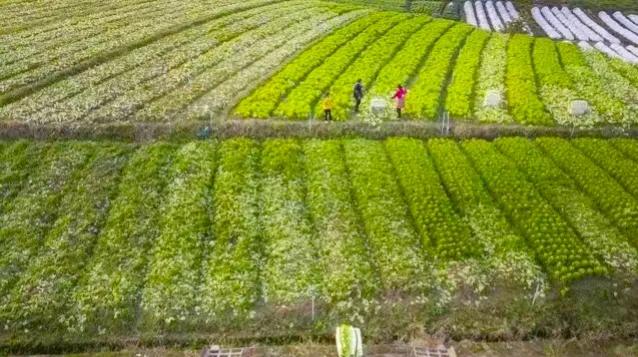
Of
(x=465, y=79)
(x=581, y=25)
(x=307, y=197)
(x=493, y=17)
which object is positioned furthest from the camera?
(x=493, y=17)

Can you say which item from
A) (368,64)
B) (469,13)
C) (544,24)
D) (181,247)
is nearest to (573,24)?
(544,24)

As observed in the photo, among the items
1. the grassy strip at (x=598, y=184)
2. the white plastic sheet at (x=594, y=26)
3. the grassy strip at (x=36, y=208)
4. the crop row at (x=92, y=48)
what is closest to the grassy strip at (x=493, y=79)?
the grassy strip at (x=598, y=184)

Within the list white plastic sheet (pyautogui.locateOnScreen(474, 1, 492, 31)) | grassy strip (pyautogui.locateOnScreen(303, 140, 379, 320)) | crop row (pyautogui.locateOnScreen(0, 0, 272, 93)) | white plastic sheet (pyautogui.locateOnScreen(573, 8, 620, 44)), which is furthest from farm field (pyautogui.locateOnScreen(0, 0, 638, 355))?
white plastic sheet (pyautogui.locateOnScreen(474, 1, 492, 31))

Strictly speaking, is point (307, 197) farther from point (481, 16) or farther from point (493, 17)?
point (493, 17)

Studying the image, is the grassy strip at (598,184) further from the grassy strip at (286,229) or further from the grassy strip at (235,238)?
the grassy strip at (235,238)

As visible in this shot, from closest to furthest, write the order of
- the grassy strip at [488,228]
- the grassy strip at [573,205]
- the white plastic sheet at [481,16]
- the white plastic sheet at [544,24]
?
the grassy strip at [488,228]
the grassy strip at [573,205]
the white plastic sheet at [544,24]
the white plastic sheet at [481,16]

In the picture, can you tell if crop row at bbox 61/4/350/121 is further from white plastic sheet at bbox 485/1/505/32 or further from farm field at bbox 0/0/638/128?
white plastic sheet at bbox 485/1/505/32
